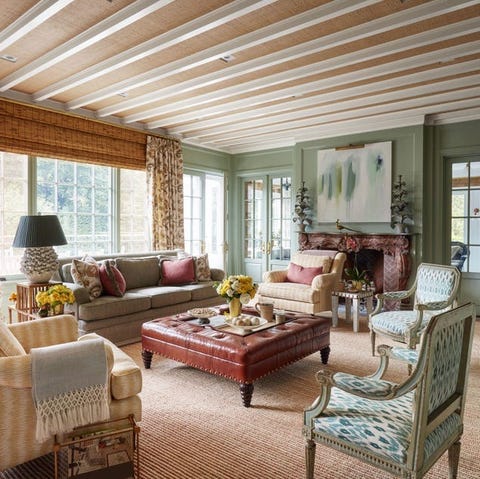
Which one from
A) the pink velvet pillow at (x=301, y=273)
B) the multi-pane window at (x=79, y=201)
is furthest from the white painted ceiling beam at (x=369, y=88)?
the pink velvet pillow at (x=301, y=273)

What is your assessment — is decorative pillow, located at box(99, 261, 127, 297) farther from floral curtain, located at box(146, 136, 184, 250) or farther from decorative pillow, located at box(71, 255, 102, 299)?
floral curtain, located at box(146, 136, 184, 250)

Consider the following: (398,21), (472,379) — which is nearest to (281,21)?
(398,21)

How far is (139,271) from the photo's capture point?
5203mm

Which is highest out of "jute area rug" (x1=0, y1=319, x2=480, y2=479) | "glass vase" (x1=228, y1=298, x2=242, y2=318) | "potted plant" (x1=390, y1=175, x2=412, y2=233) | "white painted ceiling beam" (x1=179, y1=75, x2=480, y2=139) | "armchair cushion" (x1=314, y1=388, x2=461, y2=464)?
"white painted ceiling beam" (x1=179, y1=75, x2=480, y2=139)

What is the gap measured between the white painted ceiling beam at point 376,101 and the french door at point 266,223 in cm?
159

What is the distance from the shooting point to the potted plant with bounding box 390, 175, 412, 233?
5883mm

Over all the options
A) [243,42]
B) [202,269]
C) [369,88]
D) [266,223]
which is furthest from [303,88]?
[266,223]

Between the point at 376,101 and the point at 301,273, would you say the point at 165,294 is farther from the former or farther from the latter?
the point at 376,101

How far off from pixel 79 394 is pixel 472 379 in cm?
316

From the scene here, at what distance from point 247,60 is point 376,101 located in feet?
6.55

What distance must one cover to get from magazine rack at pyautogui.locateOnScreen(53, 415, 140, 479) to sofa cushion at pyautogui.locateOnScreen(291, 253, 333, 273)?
3.99 meters

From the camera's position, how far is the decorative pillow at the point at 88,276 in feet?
14.1

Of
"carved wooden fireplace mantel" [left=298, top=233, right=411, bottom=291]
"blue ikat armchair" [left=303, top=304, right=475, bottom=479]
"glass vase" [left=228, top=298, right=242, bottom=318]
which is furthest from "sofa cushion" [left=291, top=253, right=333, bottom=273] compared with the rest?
"blue ikat armchair" [left=303, top=304, right=475, bottom=479]

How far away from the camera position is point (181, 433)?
8.25 ft
